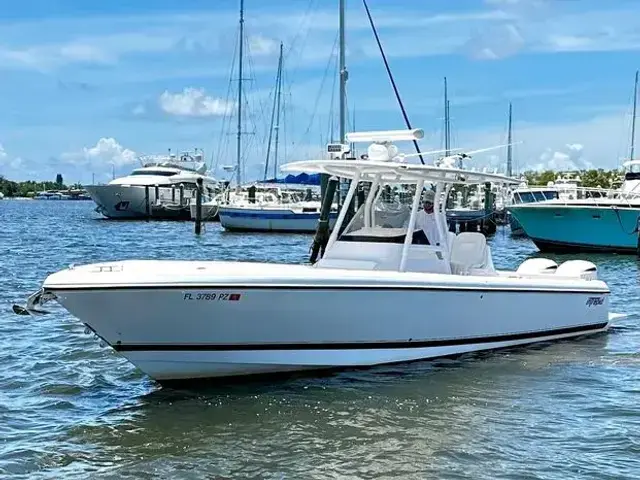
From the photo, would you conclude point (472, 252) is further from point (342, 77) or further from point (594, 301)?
point (342, 77)

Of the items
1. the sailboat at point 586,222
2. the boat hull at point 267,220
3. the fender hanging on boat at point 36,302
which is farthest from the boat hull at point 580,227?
the fender hanging on boat at point 36,302

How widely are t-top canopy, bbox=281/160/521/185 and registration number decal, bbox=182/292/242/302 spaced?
2.87 meters

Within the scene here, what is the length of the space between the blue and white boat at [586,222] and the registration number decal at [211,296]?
25.2 meters

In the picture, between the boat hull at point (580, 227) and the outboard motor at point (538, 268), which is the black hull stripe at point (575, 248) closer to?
the boat hull at point (580, 227)

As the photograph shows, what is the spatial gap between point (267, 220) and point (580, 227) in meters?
21.8

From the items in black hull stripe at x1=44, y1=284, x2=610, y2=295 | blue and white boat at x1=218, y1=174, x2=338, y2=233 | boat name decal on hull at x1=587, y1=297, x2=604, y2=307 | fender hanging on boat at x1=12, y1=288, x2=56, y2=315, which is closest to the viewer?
black hull stripe at x1=44, y1=284, x2=610, y2=295

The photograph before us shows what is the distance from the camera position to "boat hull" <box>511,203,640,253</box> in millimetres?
33656

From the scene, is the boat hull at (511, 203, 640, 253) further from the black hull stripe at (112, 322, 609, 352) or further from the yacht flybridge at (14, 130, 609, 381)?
the black hull stripe at (112, 322, 609, 352)

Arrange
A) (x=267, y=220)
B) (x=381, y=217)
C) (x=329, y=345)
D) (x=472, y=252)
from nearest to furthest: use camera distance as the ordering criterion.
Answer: (x=329, y=345) → (x=381, y=217) → (x=472, y=252) → (x=267, y=220)

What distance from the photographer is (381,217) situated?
12.9m

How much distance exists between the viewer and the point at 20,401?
10.5 metres

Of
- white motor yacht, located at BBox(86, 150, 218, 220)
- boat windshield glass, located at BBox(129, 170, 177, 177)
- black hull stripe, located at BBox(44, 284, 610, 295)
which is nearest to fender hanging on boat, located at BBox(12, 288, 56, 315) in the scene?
black hull stripe, located at BBox(44, 284, 610, 295)

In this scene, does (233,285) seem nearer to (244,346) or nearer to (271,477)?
(244,346)

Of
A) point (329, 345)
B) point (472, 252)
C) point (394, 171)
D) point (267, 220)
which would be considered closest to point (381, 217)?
point (394, 171)
